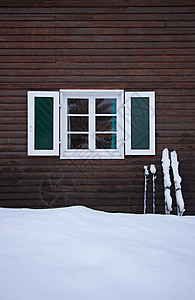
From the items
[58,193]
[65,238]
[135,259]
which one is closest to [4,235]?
[65,238]

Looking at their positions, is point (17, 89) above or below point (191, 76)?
below

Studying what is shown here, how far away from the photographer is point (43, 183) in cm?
446

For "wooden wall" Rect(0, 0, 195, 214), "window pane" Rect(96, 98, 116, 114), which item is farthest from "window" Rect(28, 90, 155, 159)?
"wooden wall" Rect(0, 0, 195, 214)

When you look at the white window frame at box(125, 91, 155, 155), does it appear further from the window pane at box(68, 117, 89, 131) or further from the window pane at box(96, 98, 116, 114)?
the window pane at box(68, 117, 89, 131)

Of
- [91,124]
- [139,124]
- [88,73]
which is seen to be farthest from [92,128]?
[88,73]

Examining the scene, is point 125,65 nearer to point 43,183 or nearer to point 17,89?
point 17,89

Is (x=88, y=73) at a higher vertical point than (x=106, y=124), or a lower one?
higher

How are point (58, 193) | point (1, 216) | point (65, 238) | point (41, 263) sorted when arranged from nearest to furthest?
point (41, 263) < point (65, 238) < point (1, 216) < point (58, 193)

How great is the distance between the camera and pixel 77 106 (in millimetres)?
A: 4688

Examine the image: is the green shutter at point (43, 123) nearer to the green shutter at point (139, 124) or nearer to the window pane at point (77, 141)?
the window pane at point (77, 141)

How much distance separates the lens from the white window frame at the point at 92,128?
4512 mm

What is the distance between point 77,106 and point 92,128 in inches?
20.1

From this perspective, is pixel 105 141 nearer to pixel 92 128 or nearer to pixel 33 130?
pixel 92 128

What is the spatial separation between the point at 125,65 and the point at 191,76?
1.24 m
